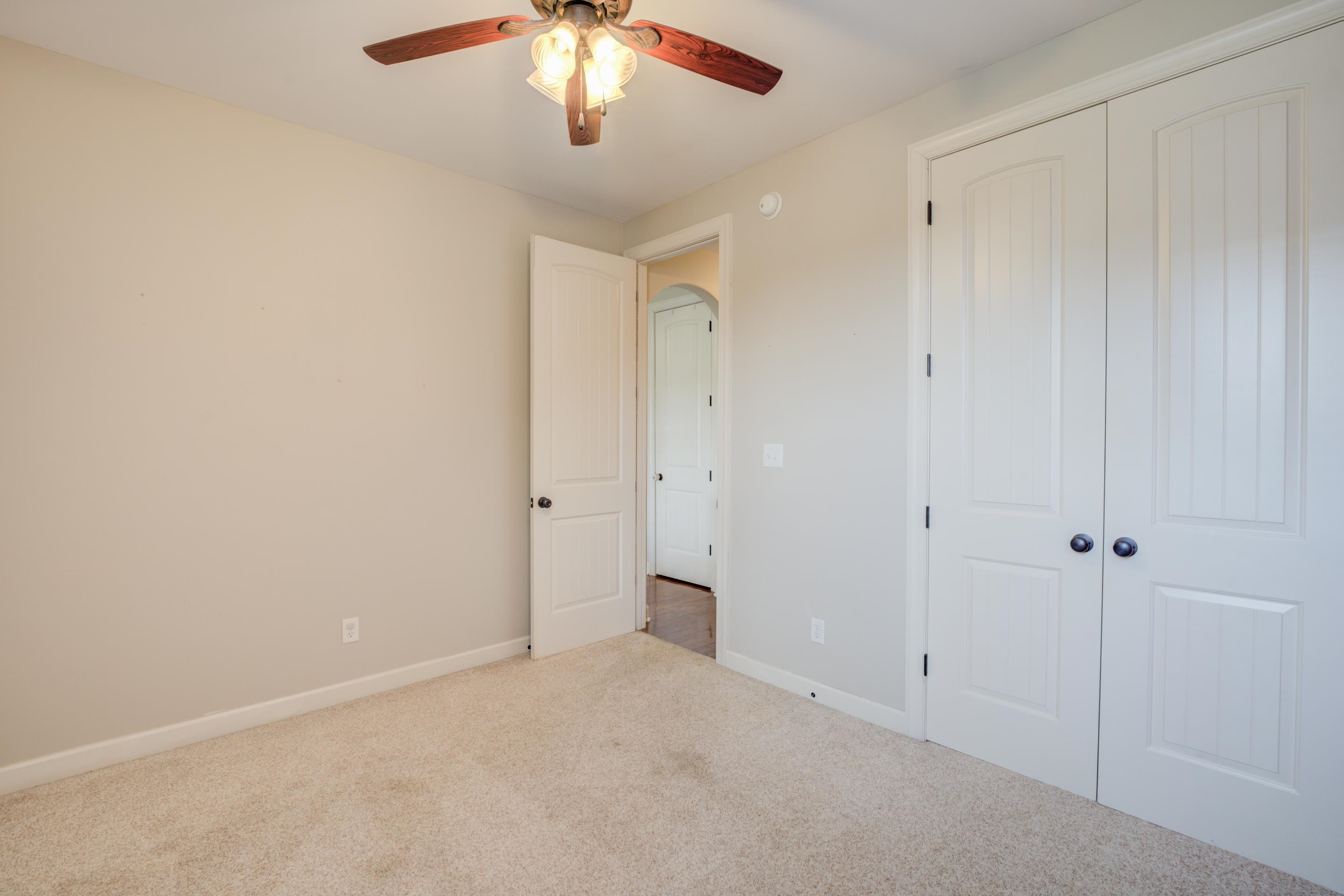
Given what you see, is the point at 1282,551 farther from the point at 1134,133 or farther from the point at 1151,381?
the point at 1134,133

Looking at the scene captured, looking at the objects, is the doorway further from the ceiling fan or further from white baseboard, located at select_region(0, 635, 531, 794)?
the ceiling fan

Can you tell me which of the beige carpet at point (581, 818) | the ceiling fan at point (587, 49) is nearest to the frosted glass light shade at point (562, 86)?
the ceiling fan at point (587, 49)

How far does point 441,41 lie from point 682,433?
3.72m

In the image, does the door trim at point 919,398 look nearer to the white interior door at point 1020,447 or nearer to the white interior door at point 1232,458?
the white interior door at point 1020,447

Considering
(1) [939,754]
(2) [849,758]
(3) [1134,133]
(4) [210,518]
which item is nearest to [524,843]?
(2) [849,758]

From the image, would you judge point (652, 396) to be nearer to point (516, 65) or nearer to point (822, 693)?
point (822, 693)

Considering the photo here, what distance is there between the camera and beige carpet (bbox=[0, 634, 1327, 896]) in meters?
1.62

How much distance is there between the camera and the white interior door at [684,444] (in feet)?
15.9

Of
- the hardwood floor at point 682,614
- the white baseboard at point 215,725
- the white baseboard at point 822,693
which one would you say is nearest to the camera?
the white baseboard at point 215,725

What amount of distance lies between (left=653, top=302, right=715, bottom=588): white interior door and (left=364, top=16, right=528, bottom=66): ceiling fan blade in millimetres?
3359

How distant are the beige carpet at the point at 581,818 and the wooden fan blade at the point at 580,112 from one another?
7.00ft

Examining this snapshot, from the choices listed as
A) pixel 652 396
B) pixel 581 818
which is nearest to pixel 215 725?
Answer: pixel 581 818

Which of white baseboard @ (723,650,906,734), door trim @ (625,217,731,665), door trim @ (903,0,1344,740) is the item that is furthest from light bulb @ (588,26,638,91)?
white baseboard @ (723,650,906,734)

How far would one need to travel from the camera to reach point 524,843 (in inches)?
69.6
